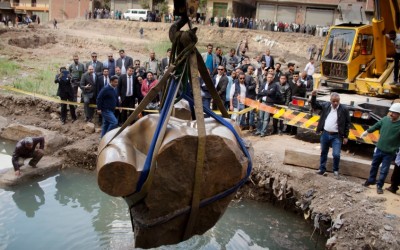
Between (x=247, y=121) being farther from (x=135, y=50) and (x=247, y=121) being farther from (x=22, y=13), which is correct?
(x=22, y=13)

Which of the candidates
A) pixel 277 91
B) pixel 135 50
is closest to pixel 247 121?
pixel 277 91

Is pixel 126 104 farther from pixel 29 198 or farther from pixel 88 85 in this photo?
pixel 29 198

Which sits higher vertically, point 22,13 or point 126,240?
point 22,13

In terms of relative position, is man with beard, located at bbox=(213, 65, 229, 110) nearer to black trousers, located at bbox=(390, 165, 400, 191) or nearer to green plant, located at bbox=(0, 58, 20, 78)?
black trousers, located at bbox=(390, 165, 400, 191)

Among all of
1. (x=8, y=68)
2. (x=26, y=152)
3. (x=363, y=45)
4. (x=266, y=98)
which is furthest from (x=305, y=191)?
(x=8, y=68)

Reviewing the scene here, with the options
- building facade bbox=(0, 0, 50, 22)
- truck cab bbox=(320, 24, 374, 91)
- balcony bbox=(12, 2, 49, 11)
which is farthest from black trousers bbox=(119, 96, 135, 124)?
balcony bbox=(12, 2, 49, 11)

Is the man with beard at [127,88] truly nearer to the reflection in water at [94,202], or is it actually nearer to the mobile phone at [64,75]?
the mobile phone at [64,75]

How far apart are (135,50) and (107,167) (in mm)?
24160

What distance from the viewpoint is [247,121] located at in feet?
35.3

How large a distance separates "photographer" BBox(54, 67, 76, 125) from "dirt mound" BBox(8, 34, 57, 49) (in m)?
14.8

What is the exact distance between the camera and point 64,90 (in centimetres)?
1098

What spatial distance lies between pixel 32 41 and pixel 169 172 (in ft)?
81.6

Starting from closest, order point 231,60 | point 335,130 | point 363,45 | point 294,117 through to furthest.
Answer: point 335,130
point 294,117
point 363,45
point 231,60

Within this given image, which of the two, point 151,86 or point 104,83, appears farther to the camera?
point 104,83
